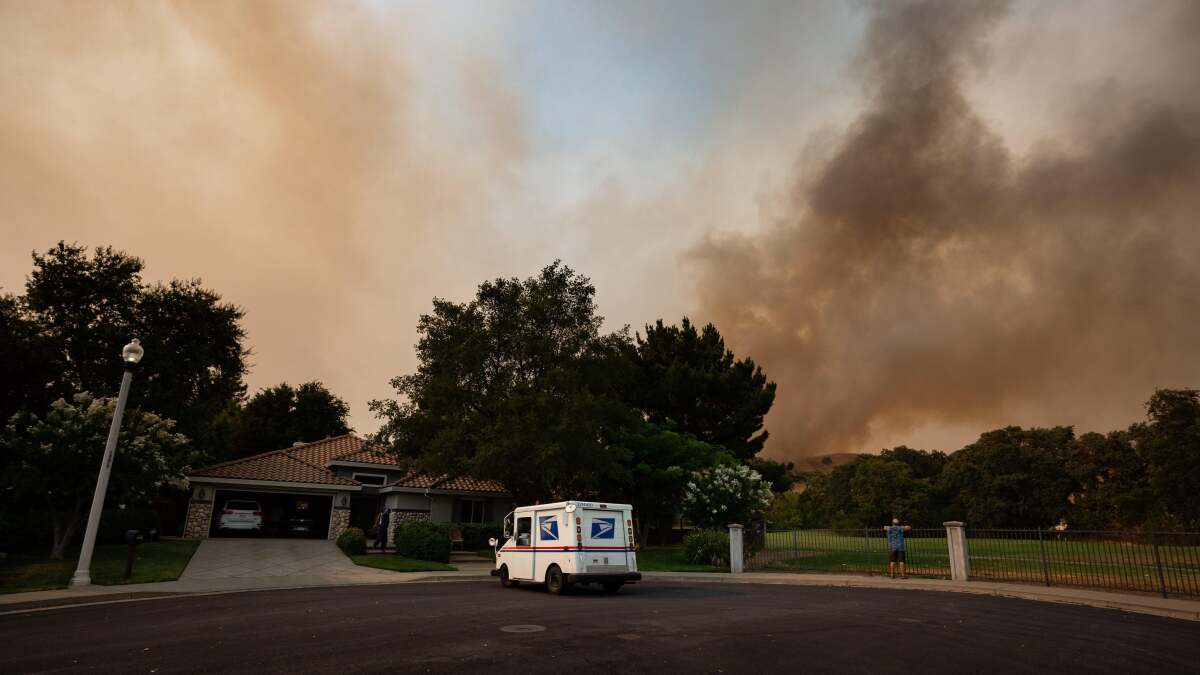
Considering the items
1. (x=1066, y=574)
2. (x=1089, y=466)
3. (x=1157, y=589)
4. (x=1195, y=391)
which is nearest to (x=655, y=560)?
(x=1066, y=574)

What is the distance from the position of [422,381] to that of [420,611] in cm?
1917

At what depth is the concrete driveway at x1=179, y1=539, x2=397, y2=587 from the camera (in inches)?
696

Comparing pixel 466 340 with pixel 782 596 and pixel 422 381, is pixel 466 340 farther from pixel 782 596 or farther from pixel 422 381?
pixel 782 596

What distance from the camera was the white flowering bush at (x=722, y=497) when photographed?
32.1 metres

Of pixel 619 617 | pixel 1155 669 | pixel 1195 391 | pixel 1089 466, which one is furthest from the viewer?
pixel 1089 466

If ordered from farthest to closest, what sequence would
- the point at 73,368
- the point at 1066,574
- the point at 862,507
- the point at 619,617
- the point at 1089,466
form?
the point at 862,507, the point at 1089,466, the point at 73,368, the point at 1066,574, the point at 619,617

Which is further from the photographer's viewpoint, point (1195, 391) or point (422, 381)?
point (1195, 391)

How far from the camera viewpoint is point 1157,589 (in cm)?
1628

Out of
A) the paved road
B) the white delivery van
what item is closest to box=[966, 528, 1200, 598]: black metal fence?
the paved road

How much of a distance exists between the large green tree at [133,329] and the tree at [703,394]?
84.5ft

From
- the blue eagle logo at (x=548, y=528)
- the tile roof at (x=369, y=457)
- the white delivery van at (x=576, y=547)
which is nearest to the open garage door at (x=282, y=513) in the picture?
the tile roof at (x=369, y=457)

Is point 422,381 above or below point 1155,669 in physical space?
above

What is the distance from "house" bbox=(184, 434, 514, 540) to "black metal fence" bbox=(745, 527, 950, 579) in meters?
13.2

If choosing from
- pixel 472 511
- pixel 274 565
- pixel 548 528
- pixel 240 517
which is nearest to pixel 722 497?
pixel 472 511
